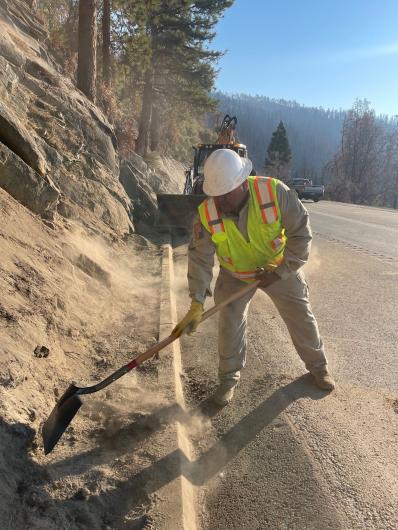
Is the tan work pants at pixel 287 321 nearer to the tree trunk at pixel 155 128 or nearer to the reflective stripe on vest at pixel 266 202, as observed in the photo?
the reflective stripe on vest at pixel 266 202

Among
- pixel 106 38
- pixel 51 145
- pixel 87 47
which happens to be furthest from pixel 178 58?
pixel 51 145

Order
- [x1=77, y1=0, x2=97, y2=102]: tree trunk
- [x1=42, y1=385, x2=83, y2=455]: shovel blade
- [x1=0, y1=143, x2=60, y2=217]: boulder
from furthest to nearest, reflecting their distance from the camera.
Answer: [x1=77, y1=0, x2=97, y2=102]: tree trunk
[x1=0, y1=143, x2=60, y2=217]: boulder
[x1=42, y1=385, x2=83, y2=455]: shovel blade

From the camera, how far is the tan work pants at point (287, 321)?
362cm

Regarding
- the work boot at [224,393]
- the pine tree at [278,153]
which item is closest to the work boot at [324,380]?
the work boot at [224,393]

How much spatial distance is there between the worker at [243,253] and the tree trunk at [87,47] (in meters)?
9.52

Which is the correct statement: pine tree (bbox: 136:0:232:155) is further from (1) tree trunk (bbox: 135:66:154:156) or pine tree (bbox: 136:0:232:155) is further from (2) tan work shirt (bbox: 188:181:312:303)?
(2) tan work shirt (bbox: 188:181:312:303)

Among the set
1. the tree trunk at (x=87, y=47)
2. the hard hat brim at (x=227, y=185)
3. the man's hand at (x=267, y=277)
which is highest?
the tree trunk at (x=87, y=47)

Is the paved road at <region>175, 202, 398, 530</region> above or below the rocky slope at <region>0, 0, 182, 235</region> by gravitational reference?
below

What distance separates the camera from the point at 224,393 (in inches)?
142

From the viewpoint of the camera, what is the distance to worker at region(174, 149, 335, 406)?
3.28m

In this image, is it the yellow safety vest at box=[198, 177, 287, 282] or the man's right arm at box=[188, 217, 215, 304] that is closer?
the yellow safety vest at box=[198, 177, 287, 282]

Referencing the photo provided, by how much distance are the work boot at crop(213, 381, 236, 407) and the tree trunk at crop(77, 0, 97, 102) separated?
10.1 metres

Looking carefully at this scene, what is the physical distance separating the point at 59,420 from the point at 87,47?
10.7 metres

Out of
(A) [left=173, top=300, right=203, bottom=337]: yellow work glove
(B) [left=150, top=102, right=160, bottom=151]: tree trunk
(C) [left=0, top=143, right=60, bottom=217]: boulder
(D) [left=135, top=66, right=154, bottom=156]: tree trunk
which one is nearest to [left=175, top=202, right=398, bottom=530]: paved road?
(A) [left=173, top=300, right=203, bottom=337]: yellow work glove
